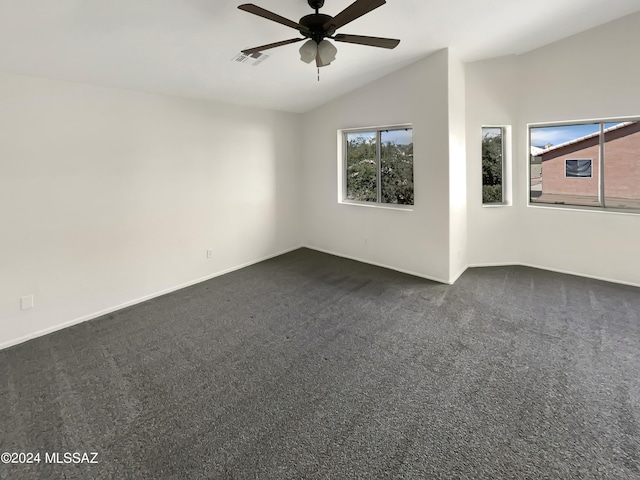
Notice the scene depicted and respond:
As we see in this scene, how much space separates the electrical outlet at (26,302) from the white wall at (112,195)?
0.12 ft

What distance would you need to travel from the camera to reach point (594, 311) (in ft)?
11.5

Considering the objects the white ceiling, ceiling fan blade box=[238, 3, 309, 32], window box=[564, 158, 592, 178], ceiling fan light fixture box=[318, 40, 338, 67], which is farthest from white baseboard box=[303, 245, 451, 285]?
ceiling fan blade box=[238, 3, 309, 32]

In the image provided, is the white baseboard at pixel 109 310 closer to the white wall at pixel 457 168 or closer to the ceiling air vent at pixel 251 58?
the ceiling air vent at pixel 251 58

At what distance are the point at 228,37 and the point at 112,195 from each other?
2081mm

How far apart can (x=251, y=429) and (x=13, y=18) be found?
3.10m

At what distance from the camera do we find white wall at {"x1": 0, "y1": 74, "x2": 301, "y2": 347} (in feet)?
10.2

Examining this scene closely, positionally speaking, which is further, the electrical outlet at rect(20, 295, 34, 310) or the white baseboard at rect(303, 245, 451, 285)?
the white baseboard at rect(303, 245, 451, 285)

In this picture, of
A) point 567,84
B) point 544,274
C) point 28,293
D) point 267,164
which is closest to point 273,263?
point 267,164

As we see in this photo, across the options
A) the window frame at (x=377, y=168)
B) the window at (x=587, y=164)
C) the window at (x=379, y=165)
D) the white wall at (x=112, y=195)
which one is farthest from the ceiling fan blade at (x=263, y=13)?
the window at (x=587, y=164)

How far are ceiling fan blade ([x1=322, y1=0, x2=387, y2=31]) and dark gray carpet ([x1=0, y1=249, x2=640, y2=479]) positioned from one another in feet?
8.29

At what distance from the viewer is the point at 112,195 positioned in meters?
3.74

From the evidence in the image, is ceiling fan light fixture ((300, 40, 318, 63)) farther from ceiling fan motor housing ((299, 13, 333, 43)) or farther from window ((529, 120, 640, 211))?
window ((529, 120, 640, 211))

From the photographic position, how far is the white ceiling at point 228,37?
2.48m

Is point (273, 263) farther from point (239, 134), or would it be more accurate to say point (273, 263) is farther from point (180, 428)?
point (180, 428)
